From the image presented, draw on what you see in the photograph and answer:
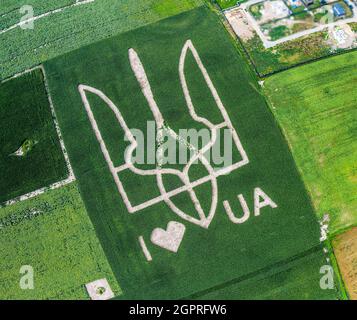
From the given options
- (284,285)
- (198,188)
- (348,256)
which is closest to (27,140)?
(198,188)

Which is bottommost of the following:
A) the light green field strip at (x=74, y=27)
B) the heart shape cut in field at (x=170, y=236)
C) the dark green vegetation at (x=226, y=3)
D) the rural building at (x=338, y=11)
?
the heart shape cut in field at (x=170, y=236)

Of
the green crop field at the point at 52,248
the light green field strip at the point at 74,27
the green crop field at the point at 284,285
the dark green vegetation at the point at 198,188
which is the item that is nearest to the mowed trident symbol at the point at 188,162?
A: the dark green vegetation at the point at 198,188

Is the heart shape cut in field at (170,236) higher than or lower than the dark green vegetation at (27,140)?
lower

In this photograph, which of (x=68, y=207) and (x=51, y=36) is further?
(x=51, y=36)

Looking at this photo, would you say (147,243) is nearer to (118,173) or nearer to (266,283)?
(118,173)

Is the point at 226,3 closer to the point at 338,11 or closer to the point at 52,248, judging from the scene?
the point at 338,11

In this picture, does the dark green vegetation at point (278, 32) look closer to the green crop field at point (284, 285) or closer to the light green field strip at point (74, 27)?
the light green field strip at point (74, 27)
